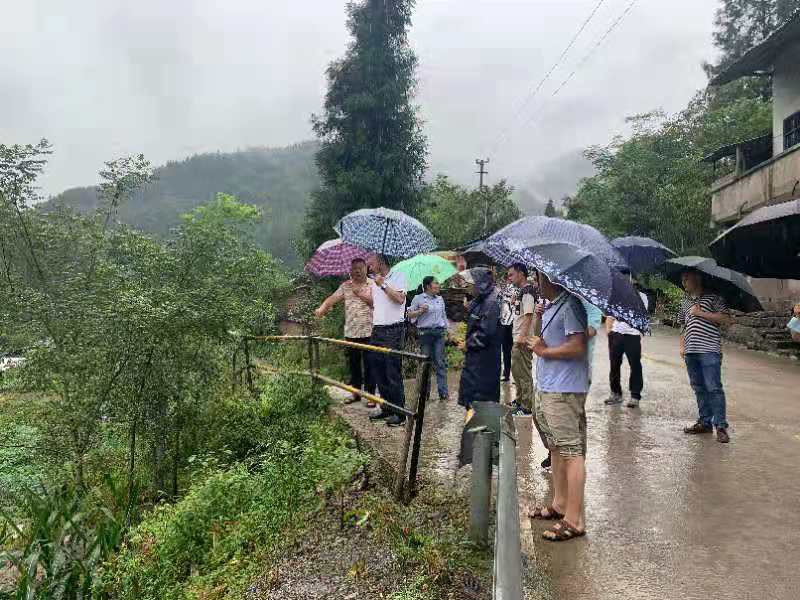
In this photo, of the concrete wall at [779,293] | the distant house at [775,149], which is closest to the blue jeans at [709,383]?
the distant house at [775,149]

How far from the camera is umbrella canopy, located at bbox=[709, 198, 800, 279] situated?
14.4ft

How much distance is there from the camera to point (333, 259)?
29.0ft

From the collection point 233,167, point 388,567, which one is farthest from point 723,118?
point 233,167

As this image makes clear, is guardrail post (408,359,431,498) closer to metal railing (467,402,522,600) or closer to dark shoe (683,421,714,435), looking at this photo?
metal railing (467,402,522,600)

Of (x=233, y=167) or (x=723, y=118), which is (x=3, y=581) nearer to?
(x=723, y=118)

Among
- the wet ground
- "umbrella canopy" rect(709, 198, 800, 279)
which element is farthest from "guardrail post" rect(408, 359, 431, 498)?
"umbrella canopy" rect(709, 198, 800, 279)

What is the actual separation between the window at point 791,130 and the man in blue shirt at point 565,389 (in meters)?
15.8

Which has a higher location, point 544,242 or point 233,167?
point 233,167

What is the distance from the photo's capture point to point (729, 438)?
21.0ft

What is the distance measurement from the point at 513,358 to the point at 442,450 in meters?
1.87

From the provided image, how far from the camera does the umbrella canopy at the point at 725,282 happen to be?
571 centimetres

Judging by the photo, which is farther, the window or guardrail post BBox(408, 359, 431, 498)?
the window

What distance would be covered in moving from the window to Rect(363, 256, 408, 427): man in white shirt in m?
14.5

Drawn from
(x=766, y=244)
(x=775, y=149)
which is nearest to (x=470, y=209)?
(x=775, y=149)
